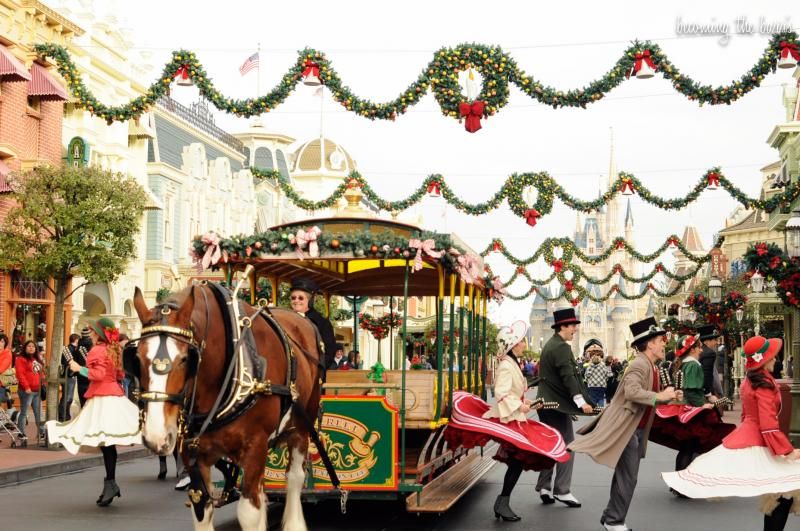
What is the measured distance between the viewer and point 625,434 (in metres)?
9.95

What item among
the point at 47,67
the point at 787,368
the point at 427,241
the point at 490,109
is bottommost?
the point at 787,368

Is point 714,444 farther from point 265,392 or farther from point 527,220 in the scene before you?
point 527,220

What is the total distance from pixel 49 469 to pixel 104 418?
4.00 meters

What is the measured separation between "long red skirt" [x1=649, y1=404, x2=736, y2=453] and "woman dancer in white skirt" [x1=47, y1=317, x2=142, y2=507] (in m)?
6.11

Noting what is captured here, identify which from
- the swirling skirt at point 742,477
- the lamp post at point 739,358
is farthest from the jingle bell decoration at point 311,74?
the lamp post at point 739,358

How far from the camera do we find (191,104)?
5375 centimetres

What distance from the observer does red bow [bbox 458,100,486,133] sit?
627 inches

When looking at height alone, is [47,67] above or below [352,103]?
above

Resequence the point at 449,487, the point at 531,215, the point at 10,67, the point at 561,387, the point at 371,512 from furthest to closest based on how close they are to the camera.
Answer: the point at 531,215 < the point at 10,67 < the point at 561,387 < the point at 371,512 < the point at 449,487

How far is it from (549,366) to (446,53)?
584 cm

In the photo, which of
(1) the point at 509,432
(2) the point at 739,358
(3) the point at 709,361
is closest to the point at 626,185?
(3) the point at 709,361

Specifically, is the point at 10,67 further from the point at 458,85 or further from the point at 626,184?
the point at 626,184

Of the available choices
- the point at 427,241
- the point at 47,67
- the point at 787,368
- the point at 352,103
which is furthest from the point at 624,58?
the point at 787,368

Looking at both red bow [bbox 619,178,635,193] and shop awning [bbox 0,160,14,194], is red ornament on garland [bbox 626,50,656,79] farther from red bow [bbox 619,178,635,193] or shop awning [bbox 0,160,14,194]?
shop awning [bbox 0,160,14,194]
